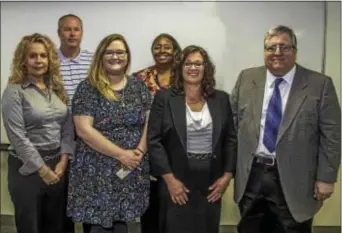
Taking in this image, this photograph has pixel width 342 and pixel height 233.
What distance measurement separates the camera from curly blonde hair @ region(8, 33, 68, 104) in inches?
107

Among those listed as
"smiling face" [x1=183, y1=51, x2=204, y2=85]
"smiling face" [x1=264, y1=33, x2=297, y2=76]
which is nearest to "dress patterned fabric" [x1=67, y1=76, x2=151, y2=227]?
"smiling face" [x1=183, y1=51, x2=204, y2=85]

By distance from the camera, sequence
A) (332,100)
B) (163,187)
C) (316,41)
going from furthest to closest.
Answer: (316,41), (163,187), (332,100)

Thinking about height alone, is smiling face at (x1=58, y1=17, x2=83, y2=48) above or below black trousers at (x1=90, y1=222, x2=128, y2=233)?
above

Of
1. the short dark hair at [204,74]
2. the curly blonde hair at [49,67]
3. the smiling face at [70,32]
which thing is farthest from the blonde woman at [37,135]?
the short dark hair at [204,74]

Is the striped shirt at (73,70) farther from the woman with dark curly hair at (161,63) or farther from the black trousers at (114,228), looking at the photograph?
the black trousers at (114,228)

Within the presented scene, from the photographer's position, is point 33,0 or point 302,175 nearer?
point 302,175

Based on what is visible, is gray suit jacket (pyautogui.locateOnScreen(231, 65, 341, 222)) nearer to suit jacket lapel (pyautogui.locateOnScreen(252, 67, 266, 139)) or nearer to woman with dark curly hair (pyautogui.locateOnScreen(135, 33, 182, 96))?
suit jacket lapel (pyautogui.locateOnScreen(252, 67, 266, 139))

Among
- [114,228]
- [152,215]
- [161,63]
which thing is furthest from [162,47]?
[114,228]

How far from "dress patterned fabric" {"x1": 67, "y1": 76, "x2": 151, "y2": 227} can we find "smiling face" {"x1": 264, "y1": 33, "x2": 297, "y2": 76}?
31.6 inches

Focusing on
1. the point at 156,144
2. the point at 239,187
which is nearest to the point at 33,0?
the point at 156,144

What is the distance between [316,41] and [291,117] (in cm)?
119

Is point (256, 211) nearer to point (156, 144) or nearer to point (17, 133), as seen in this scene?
point (156, 144)

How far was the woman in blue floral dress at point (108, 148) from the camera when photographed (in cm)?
262

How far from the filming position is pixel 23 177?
2668mm
